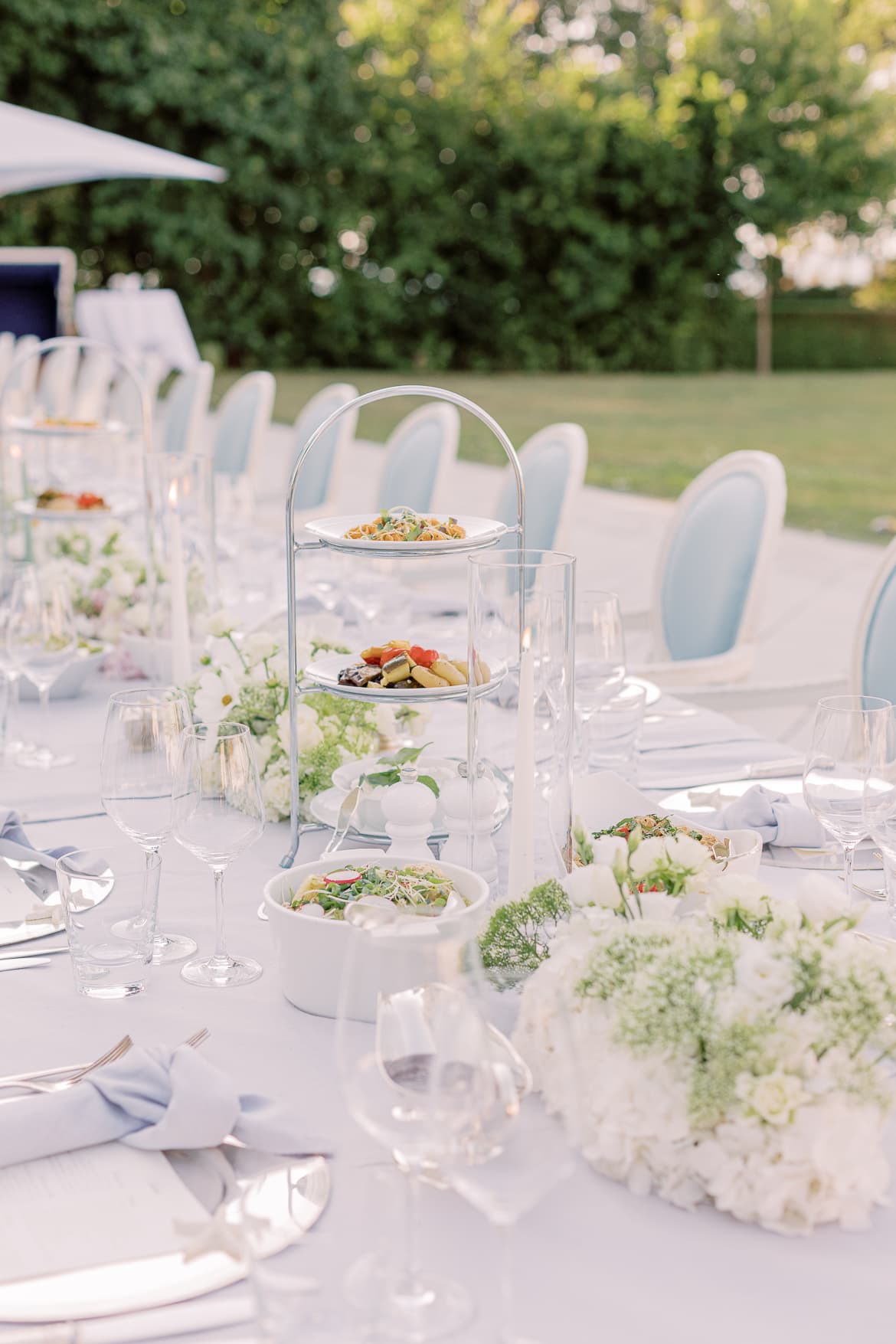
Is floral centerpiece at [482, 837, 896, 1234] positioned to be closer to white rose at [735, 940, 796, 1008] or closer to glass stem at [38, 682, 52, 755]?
white rose at [735, 940, 796, 1008]

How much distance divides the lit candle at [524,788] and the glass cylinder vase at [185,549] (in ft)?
3.08

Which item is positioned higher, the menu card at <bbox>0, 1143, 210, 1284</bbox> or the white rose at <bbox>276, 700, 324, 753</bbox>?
the white rose at <bbox>276, 700, 324, 753</bbox>

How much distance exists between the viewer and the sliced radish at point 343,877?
4.28ft

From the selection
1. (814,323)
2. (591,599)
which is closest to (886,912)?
(591,599)

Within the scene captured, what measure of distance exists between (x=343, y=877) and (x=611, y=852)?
27 cm

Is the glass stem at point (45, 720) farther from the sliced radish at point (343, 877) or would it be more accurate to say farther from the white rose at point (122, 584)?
the sliced radish at point (343, 877)

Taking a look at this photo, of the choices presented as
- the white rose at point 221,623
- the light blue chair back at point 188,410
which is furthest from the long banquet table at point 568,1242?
the light blue chair back at point 188,410

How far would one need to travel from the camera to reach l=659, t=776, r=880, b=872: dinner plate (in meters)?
1.61

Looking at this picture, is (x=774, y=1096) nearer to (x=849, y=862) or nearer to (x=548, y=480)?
(x=849, y=862)

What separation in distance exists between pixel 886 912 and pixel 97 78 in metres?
18.1

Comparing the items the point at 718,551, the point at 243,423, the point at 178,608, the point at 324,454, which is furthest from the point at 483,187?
the point at 178,608

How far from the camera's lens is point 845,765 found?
1.39 meters

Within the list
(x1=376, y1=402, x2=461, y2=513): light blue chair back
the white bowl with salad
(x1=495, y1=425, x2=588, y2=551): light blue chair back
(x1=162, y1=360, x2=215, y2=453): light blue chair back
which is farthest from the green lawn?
the white bowl with salad

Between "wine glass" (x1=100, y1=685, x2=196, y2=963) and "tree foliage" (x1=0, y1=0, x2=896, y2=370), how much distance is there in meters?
17.6
